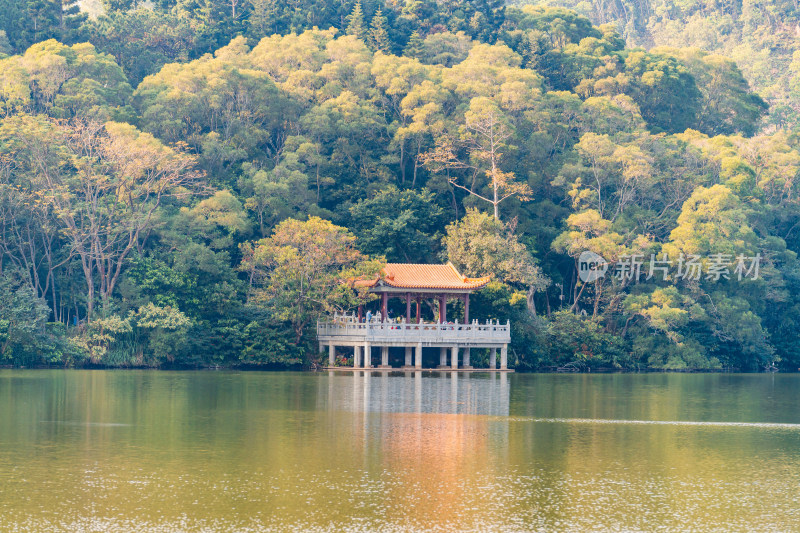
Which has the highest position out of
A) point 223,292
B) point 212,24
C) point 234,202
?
point 212,24

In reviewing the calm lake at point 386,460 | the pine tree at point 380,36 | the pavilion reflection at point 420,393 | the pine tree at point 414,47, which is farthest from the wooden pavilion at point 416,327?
the pine tree at point 380,36

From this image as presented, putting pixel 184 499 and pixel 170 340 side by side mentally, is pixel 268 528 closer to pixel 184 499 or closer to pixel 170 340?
pixel 184 499

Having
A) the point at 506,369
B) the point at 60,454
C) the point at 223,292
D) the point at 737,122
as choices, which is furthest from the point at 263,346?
the point at 737,122

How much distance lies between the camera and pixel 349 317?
133 feet

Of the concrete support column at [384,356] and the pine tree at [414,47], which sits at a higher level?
the pine tree at [414,47]

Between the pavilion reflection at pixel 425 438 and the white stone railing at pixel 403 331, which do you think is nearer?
the pavilion reflection at pixel 425 438

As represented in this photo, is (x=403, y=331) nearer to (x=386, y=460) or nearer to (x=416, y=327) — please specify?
(x=416, y=327)

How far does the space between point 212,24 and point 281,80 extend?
11755 millimetres

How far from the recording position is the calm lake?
→ 46.3 ft

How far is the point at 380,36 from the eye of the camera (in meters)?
63.1

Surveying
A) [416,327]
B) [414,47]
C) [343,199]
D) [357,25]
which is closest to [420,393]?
[416,327]

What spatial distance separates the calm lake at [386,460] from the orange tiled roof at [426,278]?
898 cm

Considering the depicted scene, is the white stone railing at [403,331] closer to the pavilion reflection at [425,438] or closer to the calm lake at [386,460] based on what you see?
the pavilion reflection at [425,438]

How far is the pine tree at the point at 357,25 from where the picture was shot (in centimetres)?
6362
